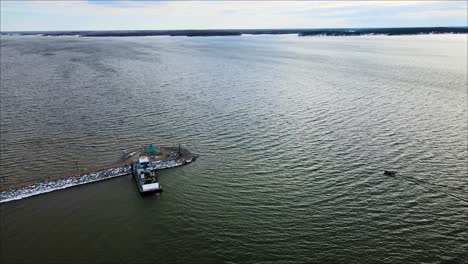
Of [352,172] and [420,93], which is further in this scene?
[420,93]

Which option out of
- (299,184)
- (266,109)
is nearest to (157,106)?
(266,109)

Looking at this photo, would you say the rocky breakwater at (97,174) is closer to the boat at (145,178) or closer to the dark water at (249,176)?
the dark water at (249,176)

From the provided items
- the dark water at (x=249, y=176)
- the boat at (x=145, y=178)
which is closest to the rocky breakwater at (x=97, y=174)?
the dark water at (x=249, y=176)

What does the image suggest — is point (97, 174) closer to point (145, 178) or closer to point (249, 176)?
point (145, 178)

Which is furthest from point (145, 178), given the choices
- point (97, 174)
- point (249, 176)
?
point (249, 176)

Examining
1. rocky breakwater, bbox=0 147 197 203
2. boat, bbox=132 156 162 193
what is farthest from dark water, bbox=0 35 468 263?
rocky breakwater, bbox=0 147 197 203

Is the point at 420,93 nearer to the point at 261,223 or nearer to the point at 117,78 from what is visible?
the point at 261,223
